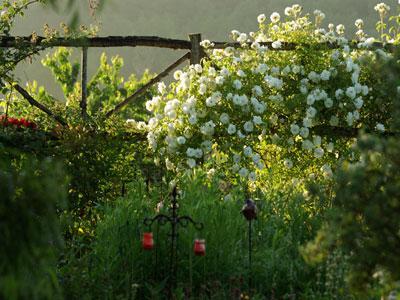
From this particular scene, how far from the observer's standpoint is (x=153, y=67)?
63.5m

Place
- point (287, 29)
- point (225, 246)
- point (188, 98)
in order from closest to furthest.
→ point (225, 246)
point (188, 98)
point (287, 29)

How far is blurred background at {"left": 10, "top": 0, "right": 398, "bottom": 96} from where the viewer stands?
57.0m

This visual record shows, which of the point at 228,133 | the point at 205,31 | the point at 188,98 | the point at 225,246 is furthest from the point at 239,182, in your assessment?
the point at 205,31

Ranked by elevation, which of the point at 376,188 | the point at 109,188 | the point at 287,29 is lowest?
the point at 376,188

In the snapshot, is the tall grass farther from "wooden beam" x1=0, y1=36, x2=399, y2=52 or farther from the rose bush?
"wooden beam" x1=0, y1=36, x2=399, y2=52

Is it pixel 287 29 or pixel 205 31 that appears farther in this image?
pixel 205 31

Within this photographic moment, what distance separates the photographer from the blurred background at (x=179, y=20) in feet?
187

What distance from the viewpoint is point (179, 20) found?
217 ft

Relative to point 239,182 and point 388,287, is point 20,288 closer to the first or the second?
point 388,287

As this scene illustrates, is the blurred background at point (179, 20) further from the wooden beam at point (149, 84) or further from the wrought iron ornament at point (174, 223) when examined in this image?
the wrought iron ornament at point (174, 223)

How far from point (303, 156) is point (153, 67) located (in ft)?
186

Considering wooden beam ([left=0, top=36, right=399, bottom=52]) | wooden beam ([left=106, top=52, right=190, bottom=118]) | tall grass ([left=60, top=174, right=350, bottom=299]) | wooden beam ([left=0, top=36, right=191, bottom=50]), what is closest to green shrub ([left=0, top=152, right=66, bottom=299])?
tall grass ([left=60, top=174, right=350, bottom=299])

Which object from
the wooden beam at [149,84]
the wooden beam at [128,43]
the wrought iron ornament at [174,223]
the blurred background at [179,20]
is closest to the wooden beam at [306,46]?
the wooden beam at [128,43]

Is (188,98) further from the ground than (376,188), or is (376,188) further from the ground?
(188,98)
